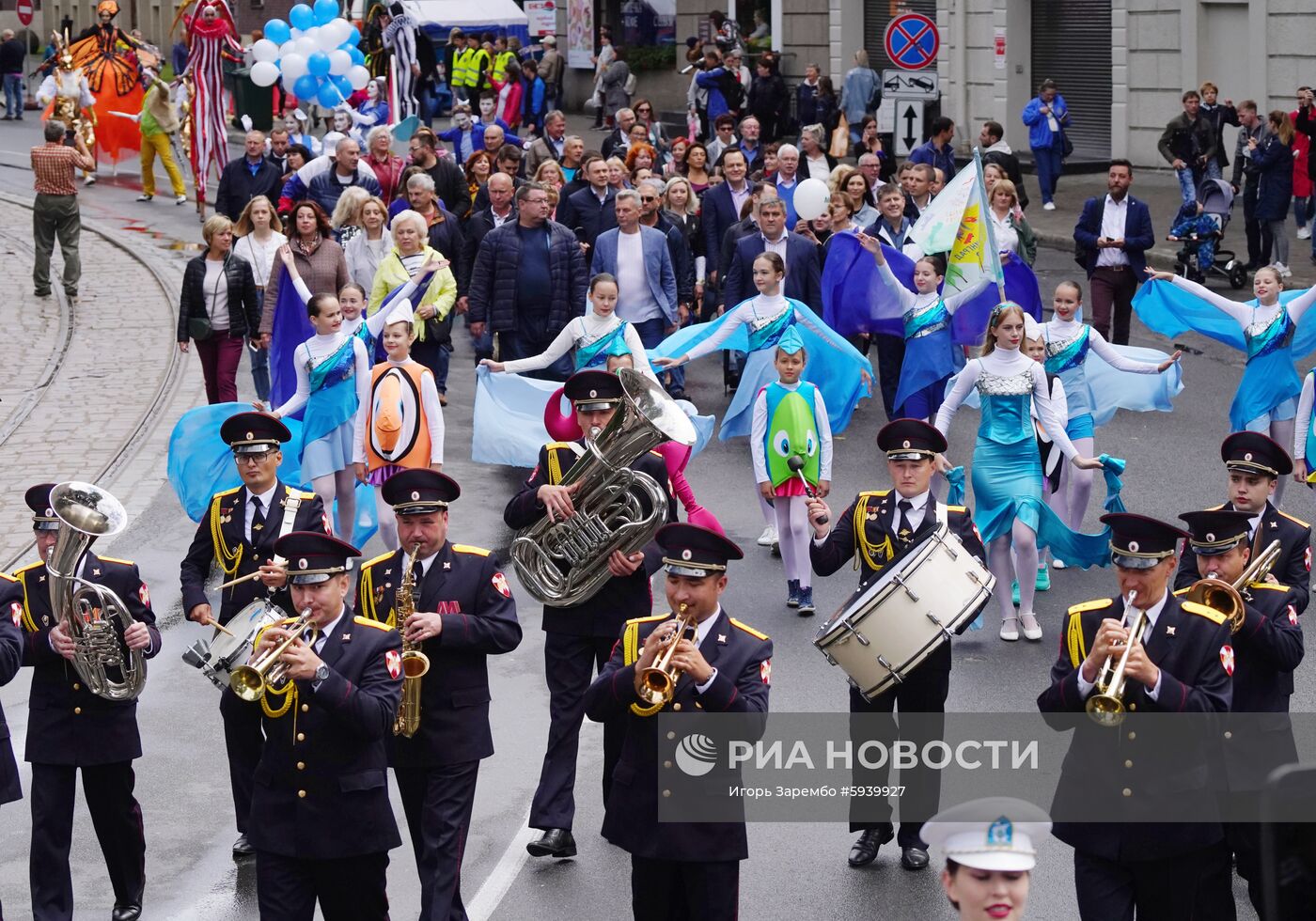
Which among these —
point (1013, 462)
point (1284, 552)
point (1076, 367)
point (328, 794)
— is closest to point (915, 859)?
point (1284, 552)

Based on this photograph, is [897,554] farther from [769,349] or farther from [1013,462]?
[769,349]

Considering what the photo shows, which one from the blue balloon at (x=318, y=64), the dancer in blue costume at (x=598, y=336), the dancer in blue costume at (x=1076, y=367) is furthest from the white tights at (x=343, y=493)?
the blue balloon at (x=318, y=64)

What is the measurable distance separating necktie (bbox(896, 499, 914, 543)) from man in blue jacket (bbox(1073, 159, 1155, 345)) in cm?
914

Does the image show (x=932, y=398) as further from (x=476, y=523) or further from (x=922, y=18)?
(x=922, y=18)

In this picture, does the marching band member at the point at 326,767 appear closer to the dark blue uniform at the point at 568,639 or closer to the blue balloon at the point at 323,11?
the dark blue uniform at the point at 568,639

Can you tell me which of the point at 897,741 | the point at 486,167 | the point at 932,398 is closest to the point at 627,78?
the point at 486,167

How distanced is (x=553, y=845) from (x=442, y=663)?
1.16m

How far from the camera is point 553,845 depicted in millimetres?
8516

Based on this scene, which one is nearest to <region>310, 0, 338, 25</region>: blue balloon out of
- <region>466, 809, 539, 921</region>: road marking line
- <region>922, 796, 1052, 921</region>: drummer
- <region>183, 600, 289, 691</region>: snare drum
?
<region>466, 809, 539, 921</region>: road marking line

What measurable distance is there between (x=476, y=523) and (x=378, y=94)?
53.7 ft

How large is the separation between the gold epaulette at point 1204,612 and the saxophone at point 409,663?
2.89 metres

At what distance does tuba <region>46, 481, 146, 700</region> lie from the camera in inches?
308

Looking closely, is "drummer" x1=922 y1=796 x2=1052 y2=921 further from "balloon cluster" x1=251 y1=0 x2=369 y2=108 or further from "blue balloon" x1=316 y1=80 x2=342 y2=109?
"blue balloon" x1=316 y1=80 x2=342 y2=109

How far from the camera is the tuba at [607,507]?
8383mm
